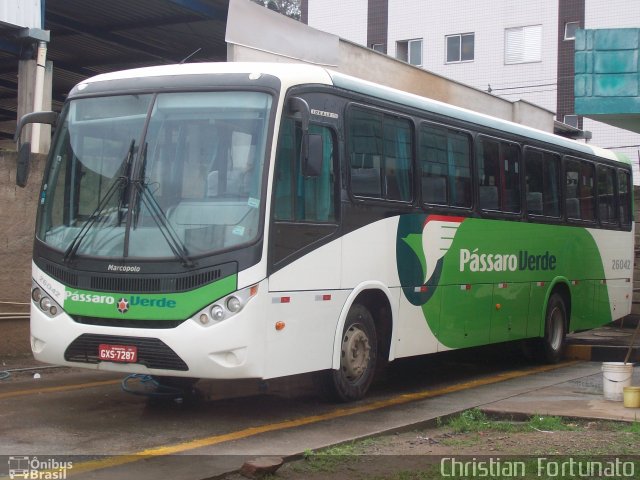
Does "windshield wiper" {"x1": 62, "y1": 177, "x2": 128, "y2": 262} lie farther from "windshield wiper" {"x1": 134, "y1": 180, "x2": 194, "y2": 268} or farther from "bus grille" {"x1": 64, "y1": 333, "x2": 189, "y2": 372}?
"bus grille" {"x1": 64, "y1": 333, "x2": 189, "y2": 372}

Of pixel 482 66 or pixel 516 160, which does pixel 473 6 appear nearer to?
pixel 482 66

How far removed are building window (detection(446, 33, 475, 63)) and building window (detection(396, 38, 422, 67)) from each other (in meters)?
1.36

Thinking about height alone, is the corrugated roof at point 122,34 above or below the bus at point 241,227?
above

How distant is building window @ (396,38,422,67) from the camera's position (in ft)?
136

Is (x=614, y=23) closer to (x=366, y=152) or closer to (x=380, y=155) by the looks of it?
(x=380, y=155)

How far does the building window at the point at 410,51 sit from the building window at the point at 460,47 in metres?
1.36

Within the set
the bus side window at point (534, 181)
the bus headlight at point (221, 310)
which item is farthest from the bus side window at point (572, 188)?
the bus headlight at point (221, 310)

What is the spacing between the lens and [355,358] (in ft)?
32.8

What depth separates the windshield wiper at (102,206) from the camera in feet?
28.8

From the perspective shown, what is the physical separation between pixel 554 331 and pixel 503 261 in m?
2.28

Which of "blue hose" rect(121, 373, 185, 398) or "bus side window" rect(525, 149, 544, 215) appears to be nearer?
"blue hose" rect(121, 373, 185, 398)

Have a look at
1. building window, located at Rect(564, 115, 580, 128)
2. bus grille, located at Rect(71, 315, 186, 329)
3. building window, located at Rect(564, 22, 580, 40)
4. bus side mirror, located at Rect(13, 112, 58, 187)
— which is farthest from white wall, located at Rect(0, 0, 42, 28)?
building window, located at Rect(564, 115, 580, 128)

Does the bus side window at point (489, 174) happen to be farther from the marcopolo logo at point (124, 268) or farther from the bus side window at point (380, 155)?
the marcopolo logo at point (124, 268)

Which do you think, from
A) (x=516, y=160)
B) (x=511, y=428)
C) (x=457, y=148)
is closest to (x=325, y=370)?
(x=511, y=428)
